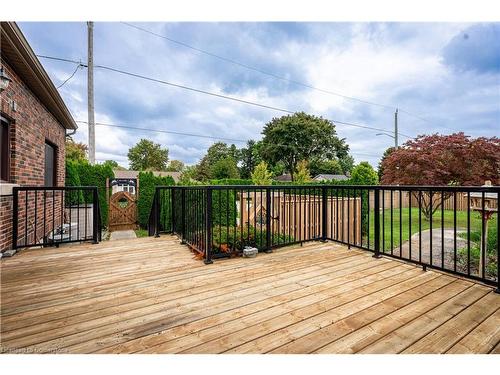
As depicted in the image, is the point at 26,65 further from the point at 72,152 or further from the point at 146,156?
the point at 146,156

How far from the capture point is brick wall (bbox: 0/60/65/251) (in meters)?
3.15

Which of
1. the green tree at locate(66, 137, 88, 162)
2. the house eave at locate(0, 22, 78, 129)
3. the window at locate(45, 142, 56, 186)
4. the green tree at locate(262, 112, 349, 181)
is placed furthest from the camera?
the green tree at locate(262, 112, 349, 181)

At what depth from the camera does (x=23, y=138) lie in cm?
380

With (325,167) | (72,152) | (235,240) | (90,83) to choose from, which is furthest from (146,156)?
(235,240)

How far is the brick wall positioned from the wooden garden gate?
424 centimetres

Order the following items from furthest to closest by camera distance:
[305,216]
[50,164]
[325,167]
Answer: [325,167] → [50,164] → [305,216]

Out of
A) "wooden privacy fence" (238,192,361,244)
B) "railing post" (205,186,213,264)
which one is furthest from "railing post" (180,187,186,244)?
"railing post" (205,186,213,264)

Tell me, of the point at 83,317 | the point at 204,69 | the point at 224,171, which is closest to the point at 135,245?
the point at 83,317

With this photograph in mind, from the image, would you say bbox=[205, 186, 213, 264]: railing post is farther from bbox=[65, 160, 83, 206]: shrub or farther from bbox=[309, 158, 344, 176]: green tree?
bbox=[309, 158, 344, 176]: green tree

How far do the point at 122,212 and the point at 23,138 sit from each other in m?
5.76

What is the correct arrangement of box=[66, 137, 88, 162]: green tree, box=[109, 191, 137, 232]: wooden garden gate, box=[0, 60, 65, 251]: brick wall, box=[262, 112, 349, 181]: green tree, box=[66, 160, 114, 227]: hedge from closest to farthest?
box=[0, 60, 65, 251]: brick wall
box=[66, 160, 114, 227]: hedge
box=[109, 191, 137, 232]: wooden garden gate
box=[66, 137, 88, 162]: green tree
box=[262, 112, 349, 181]: green tree
